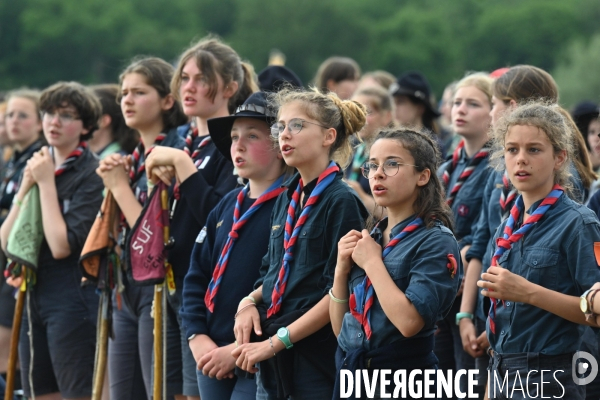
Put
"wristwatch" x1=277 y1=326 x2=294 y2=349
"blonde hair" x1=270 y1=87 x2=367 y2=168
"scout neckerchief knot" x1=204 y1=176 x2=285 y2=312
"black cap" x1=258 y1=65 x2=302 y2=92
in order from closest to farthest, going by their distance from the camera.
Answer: "wristwatch" x1=277 y1=326 x2=294 y2=349
"blonde hair" x1=270 y1=87 x2=367 y2=168
"scout neckerchief knot" x1=204 y1=176 x2=285 y2=312
"black cap" x1=258 y1=65 x2=302 y2=92

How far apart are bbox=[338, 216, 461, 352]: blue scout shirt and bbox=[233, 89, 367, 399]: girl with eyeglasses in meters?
0.32

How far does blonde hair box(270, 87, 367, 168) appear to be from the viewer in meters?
4.61

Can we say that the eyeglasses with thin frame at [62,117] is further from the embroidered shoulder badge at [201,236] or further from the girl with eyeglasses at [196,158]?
the embroidered shoulder badge at [201,236]

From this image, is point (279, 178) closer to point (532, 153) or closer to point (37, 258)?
point (532, 153)

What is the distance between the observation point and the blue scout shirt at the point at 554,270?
395 centimetres

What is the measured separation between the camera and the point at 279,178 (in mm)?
5004

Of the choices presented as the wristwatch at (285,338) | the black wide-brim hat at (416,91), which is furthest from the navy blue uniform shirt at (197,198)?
the black wide-brim hat at (416,91)

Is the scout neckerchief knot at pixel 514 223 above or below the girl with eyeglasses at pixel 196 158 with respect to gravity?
below

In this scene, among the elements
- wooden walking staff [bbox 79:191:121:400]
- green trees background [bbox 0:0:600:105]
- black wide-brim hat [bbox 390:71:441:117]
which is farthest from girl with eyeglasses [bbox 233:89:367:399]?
green trees background [bbox 0:0:600:105]

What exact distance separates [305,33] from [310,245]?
81.0 meters

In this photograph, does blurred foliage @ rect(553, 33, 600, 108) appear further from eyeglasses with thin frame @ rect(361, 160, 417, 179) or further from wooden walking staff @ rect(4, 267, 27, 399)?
eyeglasses with thin frame @ rect(361, 160, 417, 179)

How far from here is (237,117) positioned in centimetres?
498

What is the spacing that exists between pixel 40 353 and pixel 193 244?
1.58m

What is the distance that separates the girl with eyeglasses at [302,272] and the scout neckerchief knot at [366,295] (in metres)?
0.24
